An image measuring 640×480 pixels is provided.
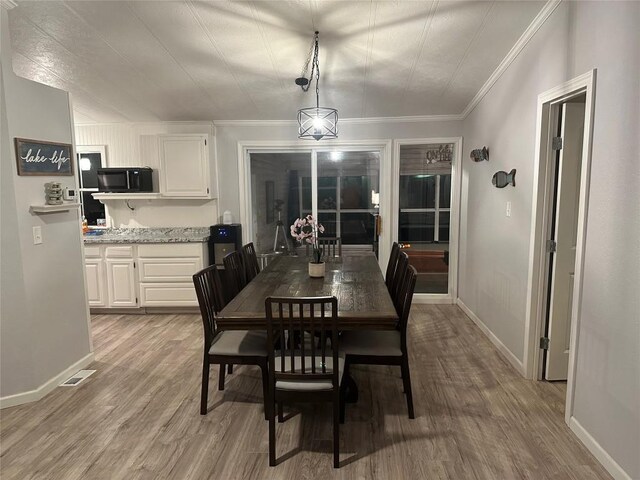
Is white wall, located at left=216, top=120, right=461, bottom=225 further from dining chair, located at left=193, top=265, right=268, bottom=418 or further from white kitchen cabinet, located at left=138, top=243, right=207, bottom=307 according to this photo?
dining chair, located at left=193, top=265, right=268, bottom=418

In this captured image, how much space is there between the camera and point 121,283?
14.5 ft

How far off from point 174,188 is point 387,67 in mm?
2738

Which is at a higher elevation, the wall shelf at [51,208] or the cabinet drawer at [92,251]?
the wall shelf at [51,208]

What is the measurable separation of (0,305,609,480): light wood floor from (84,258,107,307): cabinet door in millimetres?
1362

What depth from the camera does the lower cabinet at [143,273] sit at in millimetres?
4387

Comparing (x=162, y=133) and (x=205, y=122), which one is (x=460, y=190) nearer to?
(x=205, y=122)

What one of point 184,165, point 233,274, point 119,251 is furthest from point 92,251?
point 233,274

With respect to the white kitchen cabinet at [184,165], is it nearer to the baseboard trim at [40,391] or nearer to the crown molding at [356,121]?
the crown molding at [356,121]

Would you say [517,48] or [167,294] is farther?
[167,294]

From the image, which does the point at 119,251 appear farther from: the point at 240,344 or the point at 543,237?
the point at 543,237

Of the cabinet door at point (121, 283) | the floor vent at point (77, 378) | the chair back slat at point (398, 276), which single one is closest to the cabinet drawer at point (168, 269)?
the cabinet door at point (121, 283)

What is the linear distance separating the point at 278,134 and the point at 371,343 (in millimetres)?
3138

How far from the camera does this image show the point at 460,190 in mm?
4668

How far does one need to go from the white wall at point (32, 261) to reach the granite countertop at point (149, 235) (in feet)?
4.25
